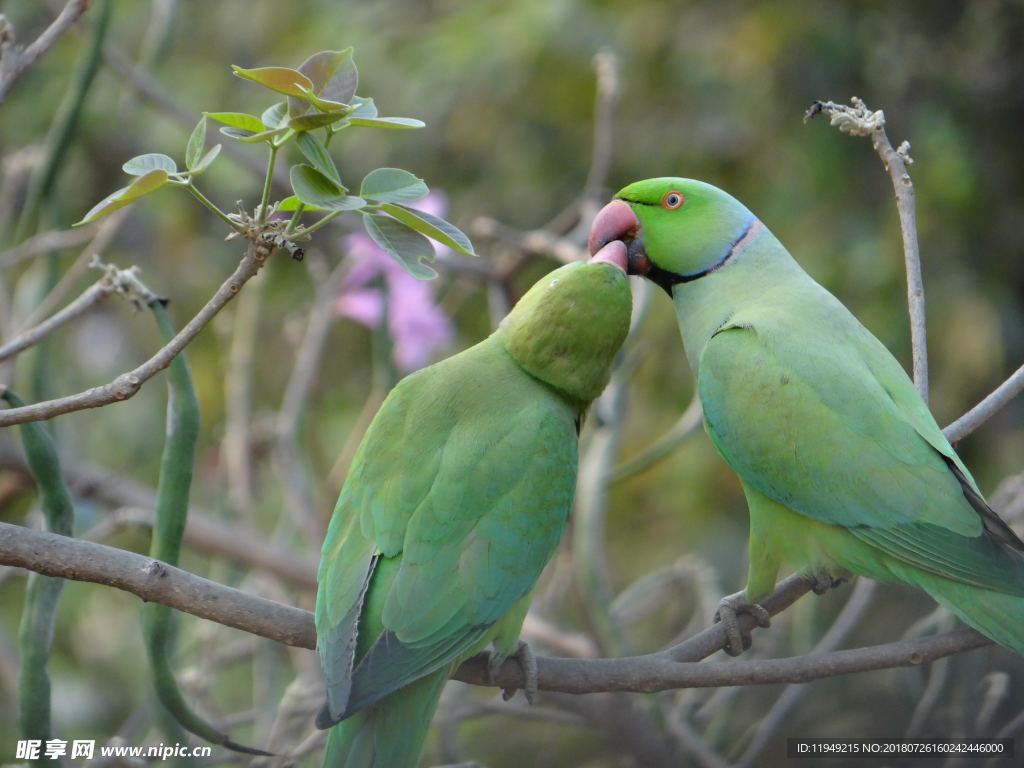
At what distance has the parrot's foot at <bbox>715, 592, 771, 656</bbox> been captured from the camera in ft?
5.90

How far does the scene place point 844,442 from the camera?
1.87m

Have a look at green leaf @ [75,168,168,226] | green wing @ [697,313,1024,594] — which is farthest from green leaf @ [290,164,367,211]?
green wing @ [697,313,1024,594]

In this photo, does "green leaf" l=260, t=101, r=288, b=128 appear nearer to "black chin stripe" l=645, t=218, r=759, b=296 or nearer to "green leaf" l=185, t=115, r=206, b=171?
"green leaf" l=185, t=115, r=206, b=171

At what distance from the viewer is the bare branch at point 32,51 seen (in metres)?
1.53

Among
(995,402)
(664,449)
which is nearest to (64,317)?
(995,402)

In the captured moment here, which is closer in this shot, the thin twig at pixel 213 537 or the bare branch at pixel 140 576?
the bare branch at pixel 140 576

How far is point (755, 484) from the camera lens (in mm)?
1927

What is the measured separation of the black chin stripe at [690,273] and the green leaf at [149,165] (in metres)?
1.12

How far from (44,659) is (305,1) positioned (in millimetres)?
3737

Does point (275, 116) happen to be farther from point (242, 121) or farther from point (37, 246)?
point (37, 246)

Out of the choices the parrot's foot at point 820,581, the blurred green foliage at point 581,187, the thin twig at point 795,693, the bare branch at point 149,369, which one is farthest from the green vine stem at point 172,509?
the blurred green foliage at point 581,187

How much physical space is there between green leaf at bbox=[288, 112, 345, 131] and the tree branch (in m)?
0.52

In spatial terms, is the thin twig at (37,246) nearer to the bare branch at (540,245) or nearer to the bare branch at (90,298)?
the bare branch at (90,298)

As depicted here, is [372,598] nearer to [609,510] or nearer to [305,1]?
[609,510]
